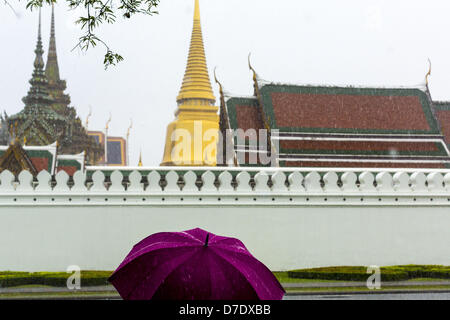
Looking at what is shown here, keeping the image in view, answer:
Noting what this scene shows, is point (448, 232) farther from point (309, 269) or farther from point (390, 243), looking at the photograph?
point (309, 269)

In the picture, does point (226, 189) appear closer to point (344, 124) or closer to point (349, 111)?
point (344, 124)

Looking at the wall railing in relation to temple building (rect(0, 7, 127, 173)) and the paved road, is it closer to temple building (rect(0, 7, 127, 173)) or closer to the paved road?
the paved road

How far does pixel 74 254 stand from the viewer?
12.7 meters

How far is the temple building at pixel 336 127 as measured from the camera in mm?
18281

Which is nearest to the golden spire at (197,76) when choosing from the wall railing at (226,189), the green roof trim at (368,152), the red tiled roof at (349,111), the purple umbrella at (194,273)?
the red tiled roof at (349,111)

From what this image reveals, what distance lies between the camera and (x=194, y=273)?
561 centimetres

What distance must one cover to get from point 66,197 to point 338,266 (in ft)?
18.9

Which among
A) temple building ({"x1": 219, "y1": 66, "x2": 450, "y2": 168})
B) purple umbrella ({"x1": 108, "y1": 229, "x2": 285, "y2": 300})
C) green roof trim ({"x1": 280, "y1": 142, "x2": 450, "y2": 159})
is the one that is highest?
temple building ({"x1": 219, "y1": 66, "x2": 450, "y2": 168})

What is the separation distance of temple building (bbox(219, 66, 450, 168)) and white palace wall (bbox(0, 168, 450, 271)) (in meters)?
4.19

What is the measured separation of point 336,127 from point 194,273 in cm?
1425

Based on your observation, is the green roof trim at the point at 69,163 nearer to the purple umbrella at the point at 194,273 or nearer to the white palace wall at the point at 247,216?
the white palace wall at the point at 247,216

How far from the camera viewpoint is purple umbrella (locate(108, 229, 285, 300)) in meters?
5.62

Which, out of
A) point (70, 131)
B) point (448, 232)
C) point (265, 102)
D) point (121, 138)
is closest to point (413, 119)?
point (265, 102)

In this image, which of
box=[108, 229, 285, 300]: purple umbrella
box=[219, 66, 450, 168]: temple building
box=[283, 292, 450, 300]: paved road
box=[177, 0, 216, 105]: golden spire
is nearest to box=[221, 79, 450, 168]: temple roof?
box=[219, 66, 450, 168]: temple building
